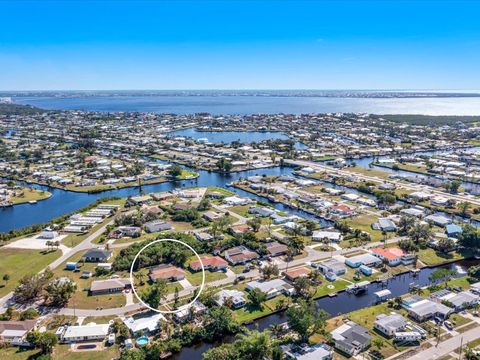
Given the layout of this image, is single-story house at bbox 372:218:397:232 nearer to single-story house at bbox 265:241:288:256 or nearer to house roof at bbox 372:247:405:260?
house roof at bbox 372:247:405:260

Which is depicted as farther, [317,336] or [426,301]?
[426,301]

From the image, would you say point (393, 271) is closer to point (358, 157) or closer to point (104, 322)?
point (104, 322)

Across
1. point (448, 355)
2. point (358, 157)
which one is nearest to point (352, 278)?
point (448, 355)

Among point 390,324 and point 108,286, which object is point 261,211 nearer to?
point 108,286

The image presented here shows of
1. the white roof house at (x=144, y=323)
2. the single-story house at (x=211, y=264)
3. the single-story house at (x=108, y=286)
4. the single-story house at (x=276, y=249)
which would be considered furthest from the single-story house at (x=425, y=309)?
the single-story house at (x=108, y=286)

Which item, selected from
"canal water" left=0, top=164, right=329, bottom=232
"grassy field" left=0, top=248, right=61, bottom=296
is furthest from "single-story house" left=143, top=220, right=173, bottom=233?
"canal water" left=0, top=164, right=329, bottom=232

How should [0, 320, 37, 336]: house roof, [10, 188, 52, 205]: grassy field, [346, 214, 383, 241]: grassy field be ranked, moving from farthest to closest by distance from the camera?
[10, 188, 52, 205]: grassy field
[346, 214, 383, 241]: grassy field
[0, 320, 37, 336]: house roof
